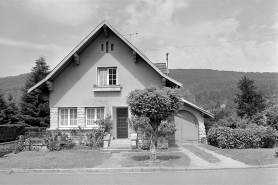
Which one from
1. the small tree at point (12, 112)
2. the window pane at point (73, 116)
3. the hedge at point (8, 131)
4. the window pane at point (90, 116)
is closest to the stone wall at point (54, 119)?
the window pane at point (73, 116)

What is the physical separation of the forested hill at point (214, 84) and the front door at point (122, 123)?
69.3 feet

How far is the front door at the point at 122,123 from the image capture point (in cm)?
1848

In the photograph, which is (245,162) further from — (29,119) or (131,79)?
(29,119)

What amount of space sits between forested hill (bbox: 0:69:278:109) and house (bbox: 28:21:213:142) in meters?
22.4

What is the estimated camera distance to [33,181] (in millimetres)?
8828

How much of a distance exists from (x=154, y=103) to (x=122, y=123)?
8.03 metres

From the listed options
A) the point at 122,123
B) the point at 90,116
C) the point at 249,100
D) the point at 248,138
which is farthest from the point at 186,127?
the point at 249,100

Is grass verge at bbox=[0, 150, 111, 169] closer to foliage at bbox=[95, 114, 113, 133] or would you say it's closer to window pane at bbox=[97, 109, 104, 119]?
foliage at bbox=[95, 114, 113, 133]

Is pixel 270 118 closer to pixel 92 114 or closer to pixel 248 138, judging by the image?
pixel 248 138

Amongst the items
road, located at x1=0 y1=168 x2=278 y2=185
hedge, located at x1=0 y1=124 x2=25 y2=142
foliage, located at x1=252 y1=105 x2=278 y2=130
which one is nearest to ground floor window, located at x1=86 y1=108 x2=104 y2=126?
road, located at x1=0 y1=168 x2=278 y2=185

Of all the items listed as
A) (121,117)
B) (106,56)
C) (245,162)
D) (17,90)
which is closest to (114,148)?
(121,117)

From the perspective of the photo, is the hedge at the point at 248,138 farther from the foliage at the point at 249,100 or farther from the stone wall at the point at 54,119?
the foliage at the point at 249,100

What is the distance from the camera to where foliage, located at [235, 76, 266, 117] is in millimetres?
28453

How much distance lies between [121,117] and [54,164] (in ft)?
25.0
